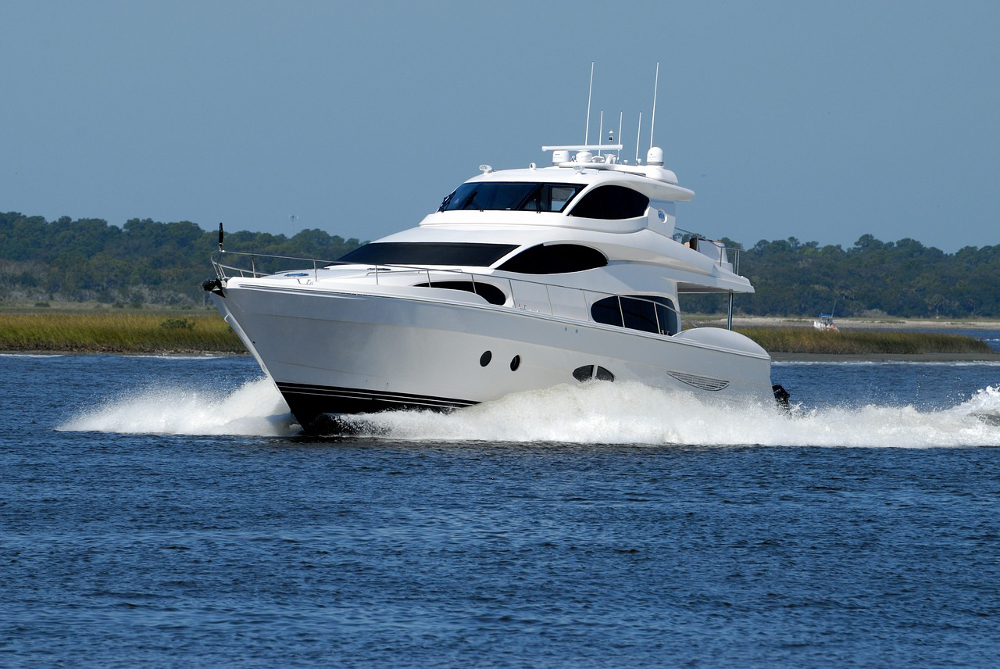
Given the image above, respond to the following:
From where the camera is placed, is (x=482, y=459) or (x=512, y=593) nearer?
(x=512, y=593)

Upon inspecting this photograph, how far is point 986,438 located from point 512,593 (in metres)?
14.4

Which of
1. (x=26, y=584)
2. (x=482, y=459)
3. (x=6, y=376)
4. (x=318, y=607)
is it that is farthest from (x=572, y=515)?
(x=6, y=376)

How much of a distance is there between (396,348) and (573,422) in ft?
9.28

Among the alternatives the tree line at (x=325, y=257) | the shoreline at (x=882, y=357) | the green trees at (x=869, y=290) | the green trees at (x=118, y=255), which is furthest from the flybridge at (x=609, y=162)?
the green trees at (x=869, y=290)

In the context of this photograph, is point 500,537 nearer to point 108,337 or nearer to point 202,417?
point 202,417

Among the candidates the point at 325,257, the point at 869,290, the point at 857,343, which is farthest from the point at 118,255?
the point at 857,343

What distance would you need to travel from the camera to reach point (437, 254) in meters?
18.6

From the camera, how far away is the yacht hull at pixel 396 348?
16.9m

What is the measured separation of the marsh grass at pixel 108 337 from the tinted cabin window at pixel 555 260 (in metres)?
27.3

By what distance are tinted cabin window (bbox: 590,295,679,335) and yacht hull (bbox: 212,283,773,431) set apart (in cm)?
51

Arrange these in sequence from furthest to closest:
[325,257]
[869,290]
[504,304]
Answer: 1. [869,290]
2. [325,257]
3. [504,304]

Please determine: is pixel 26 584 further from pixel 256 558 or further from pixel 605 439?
pixel 605 439

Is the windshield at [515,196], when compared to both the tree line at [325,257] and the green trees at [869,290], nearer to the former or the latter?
the tree line at [325,257]

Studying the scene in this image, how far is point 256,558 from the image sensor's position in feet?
36.3
